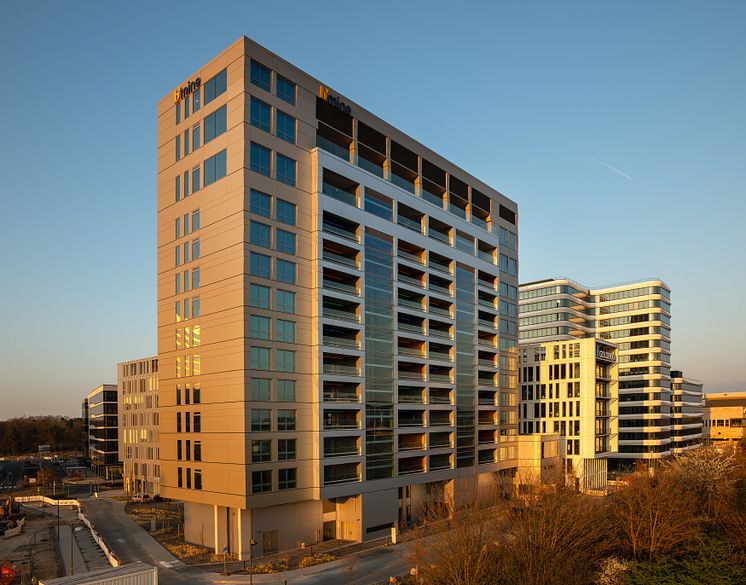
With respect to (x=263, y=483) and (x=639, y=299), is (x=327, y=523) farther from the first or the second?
(x=639, y=299)

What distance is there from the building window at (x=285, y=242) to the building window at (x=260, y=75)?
14155mm

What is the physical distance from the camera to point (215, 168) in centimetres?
5922

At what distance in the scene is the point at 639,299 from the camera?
14462 centimetres

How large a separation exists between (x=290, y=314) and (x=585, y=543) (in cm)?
3284

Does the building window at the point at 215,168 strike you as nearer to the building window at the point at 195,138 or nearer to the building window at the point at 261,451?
the building window at the point at 195,138

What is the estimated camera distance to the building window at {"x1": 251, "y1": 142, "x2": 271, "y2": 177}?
56.9 metres

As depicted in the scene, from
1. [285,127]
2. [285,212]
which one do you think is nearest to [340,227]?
[285,212]

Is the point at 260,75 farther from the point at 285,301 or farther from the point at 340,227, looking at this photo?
the point at 285,301

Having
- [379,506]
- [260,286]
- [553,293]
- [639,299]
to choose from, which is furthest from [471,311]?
[639,299]

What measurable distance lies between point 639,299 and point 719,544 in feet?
356

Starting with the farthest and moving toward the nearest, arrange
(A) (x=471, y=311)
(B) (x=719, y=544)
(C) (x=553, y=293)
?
1. (C) (x=553, y=293)
2. (A) (x=471, y=311)
3. (B) (x=719, y=544)

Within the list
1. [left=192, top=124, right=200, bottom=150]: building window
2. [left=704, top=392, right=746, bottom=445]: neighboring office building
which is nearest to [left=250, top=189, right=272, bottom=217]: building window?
[left=192, top=124, right=200, bottom=150]: building window

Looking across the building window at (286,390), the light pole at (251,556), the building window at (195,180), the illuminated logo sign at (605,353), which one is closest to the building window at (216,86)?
the building window at (195,180)

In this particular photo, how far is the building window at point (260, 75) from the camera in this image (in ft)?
188
